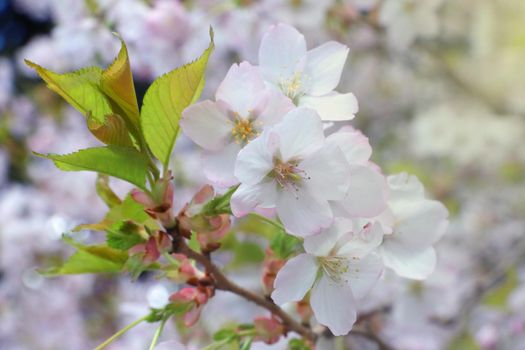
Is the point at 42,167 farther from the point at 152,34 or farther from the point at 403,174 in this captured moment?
the point at 403,174

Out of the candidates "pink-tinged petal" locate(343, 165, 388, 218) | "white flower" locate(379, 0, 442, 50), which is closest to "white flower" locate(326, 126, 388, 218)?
"pink-tinged petal" locate(343, 165, 388, 218)

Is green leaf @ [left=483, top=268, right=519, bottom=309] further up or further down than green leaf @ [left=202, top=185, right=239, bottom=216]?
further down

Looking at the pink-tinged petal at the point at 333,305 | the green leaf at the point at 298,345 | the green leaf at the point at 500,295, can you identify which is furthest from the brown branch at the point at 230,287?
the green leaf at the point at 500,295

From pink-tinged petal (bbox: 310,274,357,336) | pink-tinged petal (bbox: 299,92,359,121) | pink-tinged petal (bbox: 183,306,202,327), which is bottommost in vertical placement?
pink-tinged petal (bbox: 183,306,202,327)

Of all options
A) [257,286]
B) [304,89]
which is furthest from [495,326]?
[304,89]

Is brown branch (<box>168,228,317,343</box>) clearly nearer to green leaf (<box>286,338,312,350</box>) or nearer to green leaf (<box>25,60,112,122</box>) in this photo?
green leaf (<box>286,338,312,350</box>)

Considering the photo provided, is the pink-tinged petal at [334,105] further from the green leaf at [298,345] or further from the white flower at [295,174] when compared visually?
the green leaf at [298,345]

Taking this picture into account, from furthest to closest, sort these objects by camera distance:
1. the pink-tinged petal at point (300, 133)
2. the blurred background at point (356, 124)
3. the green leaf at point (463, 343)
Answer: the green leaf at point (463, 343) < the blurred background at point (356, 124) < the pink-tinged petal at point (300, 133)
